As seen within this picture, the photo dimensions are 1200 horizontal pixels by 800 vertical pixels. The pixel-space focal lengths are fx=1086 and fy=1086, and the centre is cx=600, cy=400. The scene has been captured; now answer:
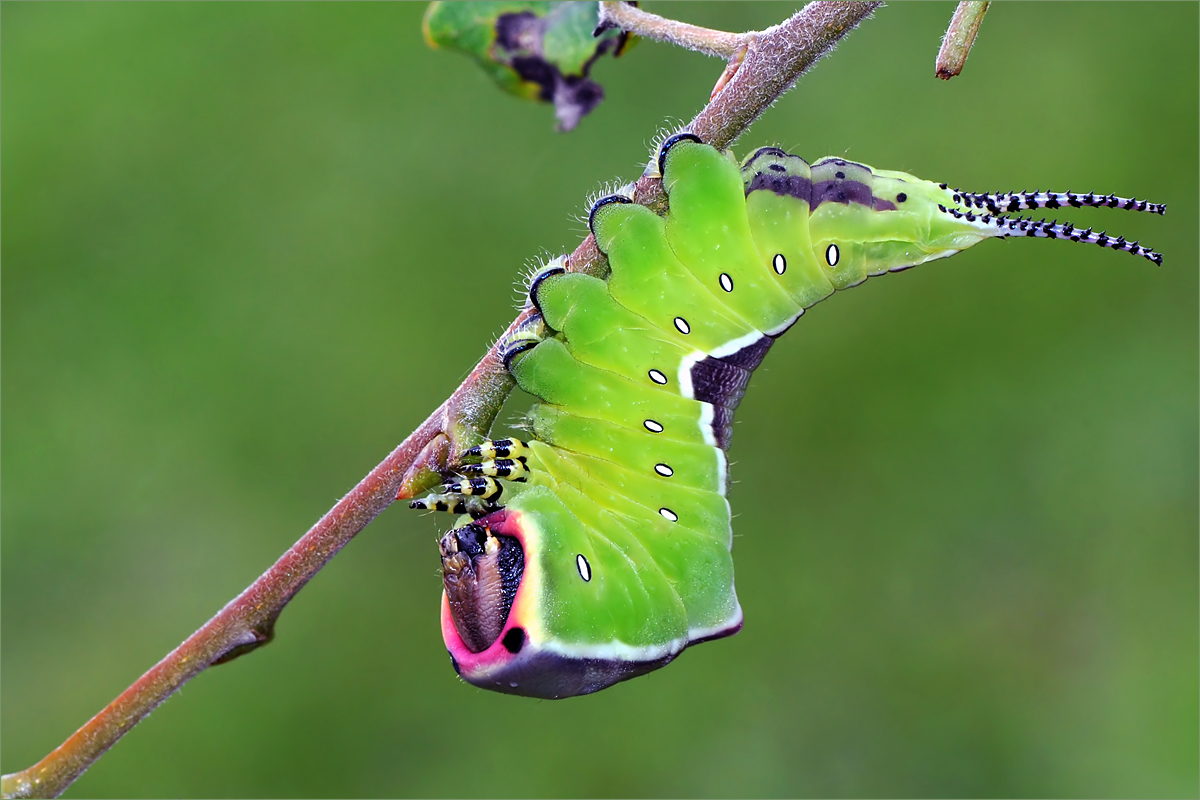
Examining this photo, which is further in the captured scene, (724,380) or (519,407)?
(519,407)

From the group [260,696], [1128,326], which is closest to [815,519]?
[1128,326]

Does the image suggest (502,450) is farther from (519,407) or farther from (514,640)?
(519,407)

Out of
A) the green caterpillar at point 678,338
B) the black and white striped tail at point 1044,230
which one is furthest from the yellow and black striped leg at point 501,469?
the black and white striped tail at point 1044,230

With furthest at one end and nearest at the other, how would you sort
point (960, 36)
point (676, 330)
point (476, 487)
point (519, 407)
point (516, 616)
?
point (519, 407) → point (676, 330) → point (476, 487) → point (516, 616) → point (960, 36)

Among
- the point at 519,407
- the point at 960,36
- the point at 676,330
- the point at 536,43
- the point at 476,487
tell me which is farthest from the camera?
the point at 519,407

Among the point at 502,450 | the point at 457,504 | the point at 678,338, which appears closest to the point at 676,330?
the point at 678,338

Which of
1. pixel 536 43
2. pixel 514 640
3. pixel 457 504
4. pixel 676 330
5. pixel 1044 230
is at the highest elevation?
pixel 536 43

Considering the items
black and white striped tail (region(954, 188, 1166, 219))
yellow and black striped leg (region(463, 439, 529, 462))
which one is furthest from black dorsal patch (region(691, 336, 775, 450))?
black and white striped tail (region(954, 188, 1166, 219))
